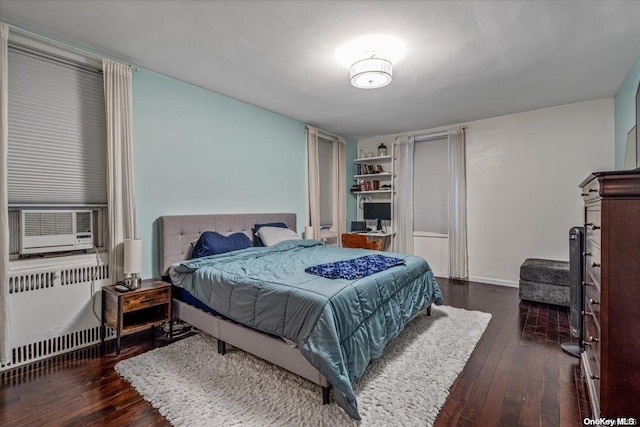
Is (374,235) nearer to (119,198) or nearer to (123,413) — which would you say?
(119,198)

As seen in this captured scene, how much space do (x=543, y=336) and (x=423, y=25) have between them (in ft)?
9.57

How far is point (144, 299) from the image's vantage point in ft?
8.34

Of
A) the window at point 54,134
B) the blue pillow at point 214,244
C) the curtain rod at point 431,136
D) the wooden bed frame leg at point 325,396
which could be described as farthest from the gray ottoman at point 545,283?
the window at point 54,134

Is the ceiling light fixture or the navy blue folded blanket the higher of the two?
the ceiling light fixture

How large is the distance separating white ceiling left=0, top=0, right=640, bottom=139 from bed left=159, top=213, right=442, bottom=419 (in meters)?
1.63

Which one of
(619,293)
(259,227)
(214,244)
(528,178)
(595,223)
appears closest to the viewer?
(619,293)

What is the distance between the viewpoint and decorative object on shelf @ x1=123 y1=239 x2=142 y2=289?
8.39 feet

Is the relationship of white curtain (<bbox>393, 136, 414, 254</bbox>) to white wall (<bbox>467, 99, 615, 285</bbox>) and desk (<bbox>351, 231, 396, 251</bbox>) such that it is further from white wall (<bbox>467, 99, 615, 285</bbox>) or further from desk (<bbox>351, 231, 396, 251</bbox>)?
white wall (<bbox>467, 99, 615, 285</bbox>)

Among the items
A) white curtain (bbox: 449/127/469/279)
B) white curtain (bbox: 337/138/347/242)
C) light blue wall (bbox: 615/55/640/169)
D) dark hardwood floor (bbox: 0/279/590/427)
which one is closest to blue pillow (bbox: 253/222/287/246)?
dark hardwood floor (bbox: 0/279/590/427)

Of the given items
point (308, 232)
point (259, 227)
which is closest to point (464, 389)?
point (259, 227)

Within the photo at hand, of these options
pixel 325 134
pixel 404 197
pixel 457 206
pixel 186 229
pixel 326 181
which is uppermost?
pixel 325 134

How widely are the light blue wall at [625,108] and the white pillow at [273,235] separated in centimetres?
378

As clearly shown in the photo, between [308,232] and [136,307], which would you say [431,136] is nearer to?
[308,232]

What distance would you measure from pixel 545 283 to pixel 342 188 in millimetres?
3354
